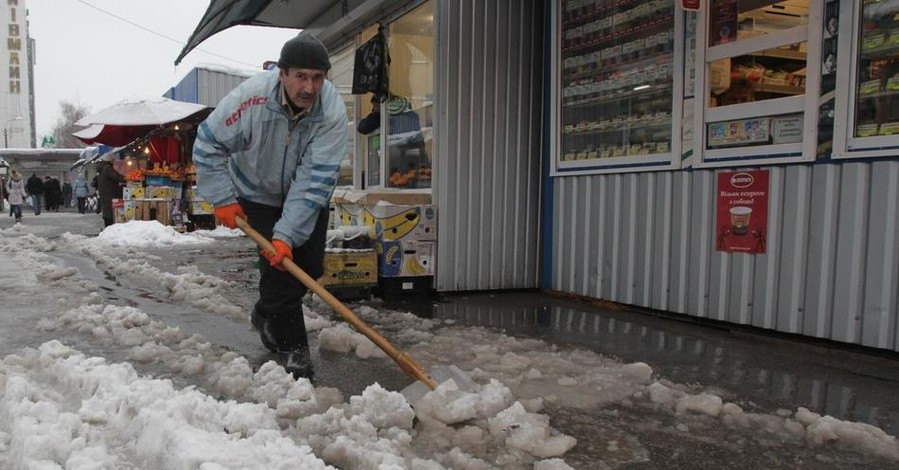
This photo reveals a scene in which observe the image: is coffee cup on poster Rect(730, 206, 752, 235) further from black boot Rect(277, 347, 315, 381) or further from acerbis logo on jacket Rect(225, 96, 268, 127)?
acerbis logo on jacket Rect(225, 96, 268, 127)

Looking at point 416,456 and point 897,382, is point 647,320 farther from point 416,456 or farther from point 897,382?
point 416,456

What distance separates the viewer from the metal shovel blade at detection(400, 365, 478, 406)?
116 inches

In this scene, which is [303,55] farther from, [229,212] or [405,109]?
[405,109]

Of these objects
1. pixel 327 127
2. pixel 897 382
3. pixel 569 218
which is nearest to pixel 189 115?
pixel 569 218

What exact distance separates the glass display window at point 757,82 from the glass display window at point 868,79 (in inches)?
6.8

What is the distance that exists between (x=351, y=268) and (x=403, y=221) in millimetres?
681

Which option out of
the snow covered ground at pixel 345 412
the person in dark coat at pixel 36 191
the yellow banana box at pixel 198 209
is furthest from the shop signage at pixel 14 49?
the snow covered ground at pixel 345 412

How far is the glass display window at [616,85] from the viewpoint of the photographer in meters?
5.25

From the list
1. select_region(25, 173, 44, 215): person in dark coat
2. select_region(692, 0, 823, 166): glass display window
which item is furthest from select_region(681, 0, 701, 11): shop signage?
select_region(25, 173, 44, 215): person in dark coat

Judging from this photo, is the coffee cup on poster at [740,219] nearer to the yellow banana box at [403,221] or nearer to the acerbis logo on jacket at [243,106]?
the yellow banana box at [403,221]

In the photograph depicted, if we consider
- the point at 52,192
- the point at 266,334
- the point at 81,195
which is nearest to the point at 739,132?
the point at 266,334

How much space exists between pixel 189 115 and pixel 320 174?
12.4 m

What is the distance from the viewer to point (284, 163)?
3600mm

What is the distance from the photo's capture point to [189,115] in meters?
14.4
